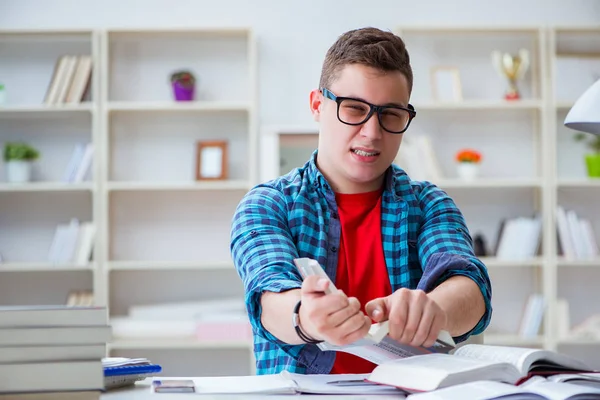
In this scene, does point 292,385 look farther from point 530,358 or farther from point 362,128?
point 362,128

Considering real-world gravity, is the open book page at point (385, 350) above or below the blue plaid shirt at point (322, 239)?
below

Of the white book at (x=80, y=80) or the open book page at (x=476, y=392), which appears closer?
the open book page at (x=476, y=392)

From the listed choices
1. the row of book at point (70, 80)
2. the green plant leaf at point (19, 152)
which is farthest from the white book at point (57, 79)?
the green plant leaf at point (19, 152)

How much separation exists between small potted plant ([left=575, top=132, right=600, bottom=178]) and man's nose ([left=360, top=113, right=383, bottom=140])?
2965mm

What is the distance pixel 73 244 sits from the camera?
4.08 metres

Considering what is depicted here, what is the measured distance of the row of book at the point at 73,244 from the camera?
4062mm

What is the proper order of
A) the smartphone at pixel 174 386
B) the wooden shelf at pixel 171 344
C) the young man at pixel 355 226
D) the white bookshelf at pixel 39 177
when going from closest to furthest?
the smartphone at pixel 174 386 → the young man at pixel 355 226 → the wooden shelf at pixel 171 344 → the white bookshelf at pixel 39 177

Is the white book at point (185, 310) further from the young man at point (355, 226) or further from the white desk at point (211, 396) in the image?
the white desk at point (211, 396)

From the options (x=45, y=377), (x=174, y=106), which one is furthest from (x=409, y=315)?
(x=174, y=106)

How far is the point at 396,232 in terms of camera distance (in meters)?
1.63

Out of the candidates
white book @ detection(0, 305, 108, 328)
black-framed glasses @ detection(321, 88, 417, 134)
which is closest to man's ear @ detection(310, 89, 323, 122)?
black-framed glasses @ detection(321, 88, 417, 134)

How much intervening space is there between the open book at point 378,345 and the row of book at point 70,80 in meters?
3.10

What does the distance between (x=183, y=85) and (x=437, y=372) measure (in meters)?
3.21

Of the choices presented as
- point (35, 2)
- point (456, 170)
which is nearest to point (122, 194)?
point (35, 2)
